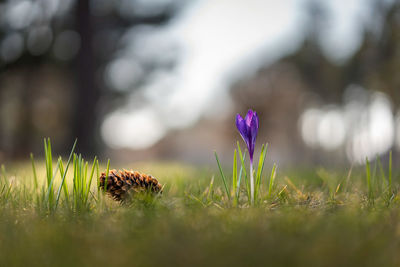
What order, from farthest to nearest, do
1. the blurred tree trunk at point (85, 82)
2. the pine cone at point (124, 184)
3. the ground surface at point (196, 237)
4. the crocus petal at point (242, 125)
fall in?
1. the blurred tree trunk at point (85, 82)
2. the pine cone at point (124, 184)
3. the crocus petal at point (242, 125)
4. the ground surface at point (196, 237)

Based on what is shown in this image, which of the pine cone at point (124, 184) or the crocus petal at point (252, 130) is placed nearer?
the crocus petal at point (252, 130)

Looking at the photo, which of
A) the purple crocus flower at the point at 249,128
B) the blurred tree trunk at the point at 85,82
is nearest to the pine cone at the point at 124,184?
the purple crocus flower at the point at 249,128

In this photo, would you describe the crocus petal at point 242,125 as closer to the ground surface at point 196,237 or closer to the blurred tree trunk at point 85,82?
the ground surface at point 196,237

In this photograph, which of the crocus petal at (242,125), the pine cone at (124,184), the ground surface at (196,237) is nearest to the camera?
the ground surface at (196,237)

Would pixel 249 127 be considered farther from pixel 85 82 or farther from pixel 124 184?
pixel 85 82

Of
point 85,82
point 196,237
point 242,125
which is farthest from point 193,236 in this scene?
point 85,82

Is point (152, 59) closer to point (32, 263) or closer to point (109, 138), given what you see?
point (109, 138)

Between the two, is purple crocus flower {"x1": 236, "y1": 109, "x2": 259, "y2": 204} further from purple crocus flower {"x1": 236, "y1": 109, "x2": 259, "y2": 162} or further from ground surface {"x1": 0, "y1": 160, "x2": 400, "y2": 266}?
ground surface {"x1": 0, "y1": 160, "x2": 400, "y2": 266}

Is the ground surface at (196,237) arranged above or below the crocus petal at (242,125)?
below
